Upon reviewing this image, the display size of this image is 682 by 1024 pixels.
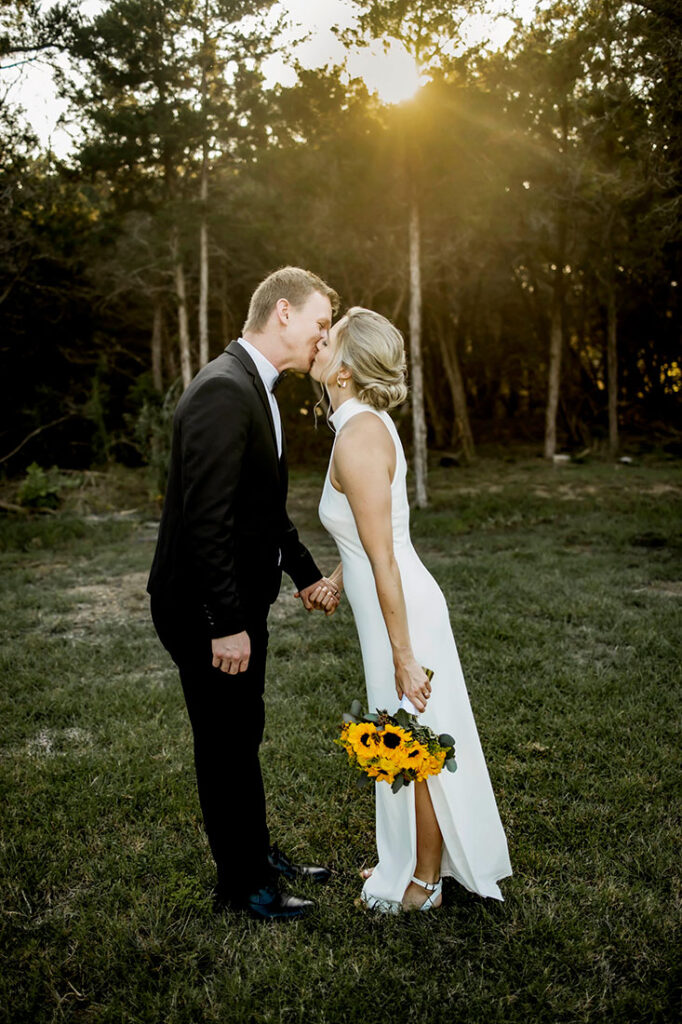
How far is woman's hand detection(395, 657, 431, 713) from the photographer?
105 inches

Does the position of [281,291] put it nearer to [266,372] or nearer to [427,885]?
[266,372]

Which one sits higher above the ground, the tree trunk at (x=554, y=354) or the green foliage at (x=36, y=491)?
the tree trunk at (x=554, y=354)

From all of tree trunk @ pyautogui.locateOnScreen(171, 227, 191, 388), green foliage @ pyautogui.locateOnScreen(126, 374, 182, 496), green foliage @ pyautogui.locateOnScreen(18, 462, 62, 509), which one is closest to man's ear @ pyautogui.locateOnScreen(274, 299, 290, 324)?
green foliage @ pyautogui.locateOnScreen(126, 374, 182, 496)

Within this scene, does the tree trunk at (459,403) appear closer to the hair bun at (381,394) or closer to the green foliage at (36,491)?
the green foliage at (36,491)

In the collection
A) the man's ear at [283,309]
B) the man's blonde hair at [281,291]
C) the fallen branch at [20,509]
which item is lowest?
the fallen branch at [20,509]

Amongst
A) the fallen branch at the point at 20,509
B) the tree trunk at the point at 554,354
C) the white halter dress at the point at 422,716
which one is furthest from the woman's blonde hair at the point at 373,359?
the tree trunk at the point at 554,354

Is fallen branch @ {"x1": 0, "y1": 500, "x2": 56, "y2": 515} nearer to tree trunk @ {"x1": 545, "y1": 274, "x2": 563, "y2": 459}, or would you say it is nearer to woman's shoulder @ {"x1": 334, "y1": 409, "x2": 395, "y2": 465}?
woman's shoulder @ {"x1": 334, "y1": 409, "x2": 395, "y2": 465}

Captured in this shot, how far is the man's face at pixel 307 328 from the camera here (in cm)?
285

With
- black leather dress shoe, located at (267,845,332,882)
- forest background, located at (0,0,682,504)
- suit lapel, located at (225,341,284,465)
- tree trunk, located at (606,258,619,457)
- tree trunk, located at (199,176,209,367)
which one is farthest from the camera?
tree trunk, located at (606,258,619,457)

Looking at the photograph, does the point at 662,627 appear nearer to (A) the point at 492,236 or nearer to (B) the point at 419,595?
(B) the point at 419,595

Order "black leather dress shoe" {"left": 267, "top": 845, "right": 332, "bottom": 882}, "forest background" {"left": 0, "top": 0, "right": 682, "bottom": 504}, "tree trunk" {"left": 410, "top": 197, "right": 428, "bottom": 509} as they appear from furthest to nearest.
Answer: "tree trunk" {"left": 410, "top": 197, "right": 428, "bottom": 509}
"forest background" {"left": 0, "top": 0, "right": 682, "bottom": 504}
"black leather dress shoe" {"left": 267, "top": 845, "right": 332, "bottom": 882}

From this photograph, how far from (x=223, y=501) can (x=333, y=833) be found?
2.01 meters

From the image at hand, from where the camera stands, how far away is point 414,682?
8.77ft

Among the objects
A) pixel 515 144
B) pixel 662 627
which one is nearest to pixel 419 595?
pixel 662 627
